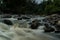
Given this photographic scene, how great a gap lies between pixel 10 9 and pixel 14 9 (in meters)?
1.86

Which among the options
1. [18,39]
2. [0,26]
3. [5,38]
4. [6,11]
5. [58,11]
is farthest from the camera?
[6,11]

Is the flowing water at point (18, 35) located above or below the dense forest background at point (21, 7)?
below

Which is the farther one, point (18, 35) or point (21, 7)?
point (21, 7)

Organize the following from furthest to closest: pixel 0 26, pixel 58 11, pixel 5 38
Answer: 1. pixel 58 11
2. pixel 0 26
3. pixel 5 38

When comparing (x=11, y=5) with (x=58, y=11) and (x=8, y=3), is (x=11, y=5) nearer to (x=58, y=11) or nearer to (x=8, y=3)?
(x=8, y=3)

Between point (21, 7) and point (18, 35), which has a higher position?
point (21, 7)

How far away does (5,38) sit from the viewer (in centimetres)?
732

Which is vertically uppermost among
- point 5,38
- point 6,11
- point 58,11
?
point 6,11

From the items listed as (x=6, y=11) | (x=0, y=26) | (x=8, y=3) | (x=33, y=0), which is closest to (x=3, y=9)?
(x=6, y=11)

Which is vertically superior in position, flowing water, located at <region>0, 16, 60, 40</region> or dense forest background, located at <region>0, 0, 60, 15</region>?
dense forest background, located at <region>0, 0, 60, 15</region>

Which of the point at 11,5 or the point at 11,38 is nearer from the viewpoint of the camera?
the point at 11,38

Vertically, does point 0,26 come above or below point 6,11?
below

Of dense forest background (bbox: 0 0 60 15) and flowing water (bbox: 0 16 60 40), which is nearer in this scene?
flowing water (bbox: 0 16 60 40)

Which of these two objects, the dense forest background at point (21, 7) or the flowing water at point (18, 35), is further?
the dense forest background at point (21, 7)
